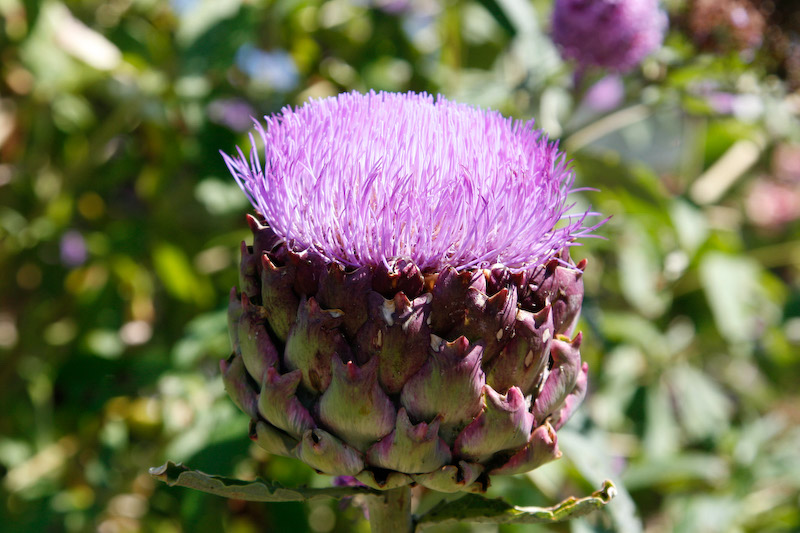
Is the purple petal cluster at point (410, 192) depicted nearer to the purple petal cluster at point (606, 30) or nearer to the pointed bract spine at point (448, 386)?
the pointed bract spine at point (448, 386)

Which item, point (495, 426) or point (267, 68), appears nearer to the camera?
point (495, 426)

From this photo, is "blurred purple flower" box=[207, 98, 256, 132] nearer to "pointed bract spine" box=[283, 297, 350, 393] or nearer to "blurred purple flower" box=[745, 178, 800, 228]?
"pointed bract spine" box=[283, 297, 350, 393]

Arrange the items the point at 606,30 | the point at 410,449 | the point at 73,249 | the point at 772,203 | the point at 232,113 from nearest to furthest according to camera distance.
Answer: the point at 410,449
the point at 606,30
the point at 232,113
the point at 73,249
the point at 772,203

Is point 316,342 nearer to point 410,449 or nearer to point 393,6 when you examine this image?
point 410,449

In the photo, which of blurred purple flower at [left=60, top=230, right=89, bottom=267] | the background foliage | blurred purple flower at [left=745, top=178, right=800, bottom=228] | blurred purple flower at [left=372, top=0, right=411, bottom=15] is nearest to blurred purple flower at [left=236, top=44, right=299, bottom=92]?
the background foliage

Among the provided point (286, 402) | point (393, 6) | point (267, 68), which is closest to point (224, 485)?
point (286, 402)

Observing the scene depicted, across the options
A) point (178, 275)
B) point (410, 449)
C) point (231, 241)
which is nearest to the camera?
point (410, 449)
